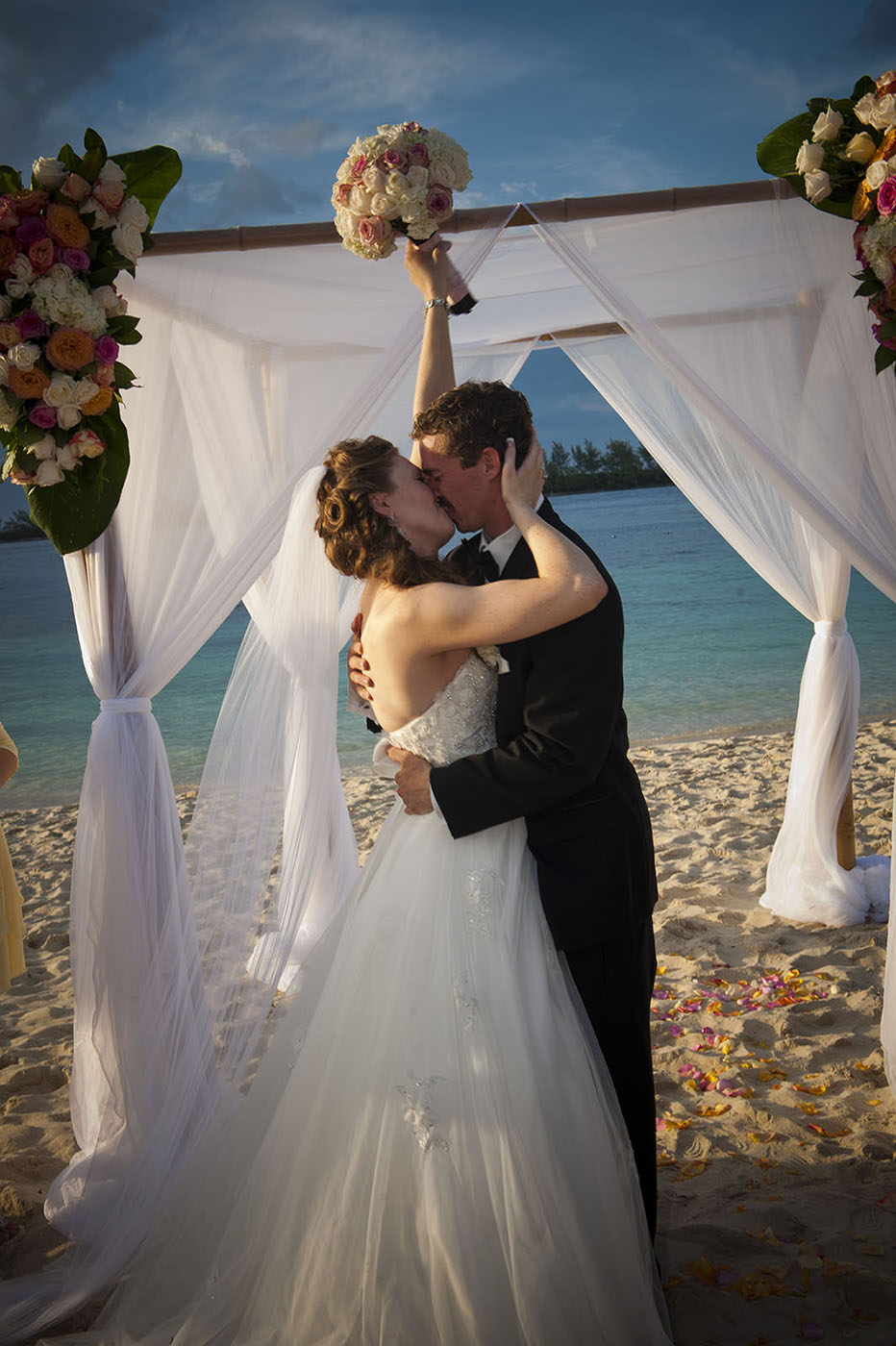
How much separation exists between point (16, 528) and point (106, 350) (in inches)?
951

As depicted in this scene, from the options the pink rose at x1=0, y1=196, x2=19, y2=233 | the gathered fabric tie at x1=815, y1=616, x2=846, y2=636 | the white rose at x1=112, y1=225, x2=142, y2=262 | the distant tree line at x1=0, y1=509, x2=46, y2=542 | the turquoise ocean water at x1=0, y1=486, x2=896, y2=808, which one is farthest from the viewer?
the distant tree line at x1=0, y1=509, x2=46, y2=542

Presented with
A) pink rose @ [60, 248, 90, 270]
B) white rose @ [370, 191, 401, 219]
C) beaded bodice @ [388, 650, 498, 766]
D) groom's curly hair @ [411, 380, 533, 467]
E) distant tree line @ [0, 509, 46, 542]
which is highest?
distant tree line @ [0, 509, 46, 542]

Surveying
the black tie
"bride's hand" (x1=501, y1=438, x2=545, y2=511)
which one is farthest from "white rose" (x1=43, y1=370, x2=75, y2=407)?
"bride's hand" (x1=501, y1=438, x2=545, y2=511)

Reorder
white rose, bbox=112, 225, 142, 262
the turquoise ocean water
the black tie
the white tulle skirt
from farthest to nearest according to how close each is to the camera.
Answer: the turquoise ocean water, white rose, bbox=112, 225, 142, 262, the black tie, the white tulle skirt

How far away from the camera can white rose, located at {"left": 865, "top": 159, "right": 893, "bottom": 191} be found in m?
2.61

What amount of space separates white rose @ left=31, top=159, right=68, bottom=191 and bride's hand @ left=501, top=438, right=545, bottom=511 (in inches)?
56.6

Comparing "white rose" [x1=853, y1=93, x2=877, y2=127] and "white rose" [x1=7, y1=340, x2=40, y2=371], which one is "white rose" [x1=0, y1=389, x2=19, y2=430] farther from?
"white rose" [x1=853, y1=93, x2=877, y2=127]

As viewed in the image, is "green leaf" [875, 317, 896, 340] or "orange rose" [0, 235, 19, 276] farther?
"green leaf" [875, 317, 896, 340]

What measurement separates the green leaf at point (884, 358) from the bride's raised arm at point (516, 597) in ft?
4.05

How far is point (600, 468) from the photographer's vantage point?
2912cm

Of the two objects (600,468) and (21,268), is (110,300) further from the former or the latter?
(600,468)

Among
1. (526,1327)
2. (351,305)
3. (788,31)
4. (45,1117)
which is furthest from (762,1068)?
(788,31)

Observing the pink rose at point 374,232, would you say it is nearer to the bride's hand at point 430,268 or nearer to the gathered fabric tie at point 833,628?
the bride's hand at point 430,268

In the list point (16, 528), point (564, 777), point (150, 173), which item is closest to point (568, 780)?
point (564, 777)
